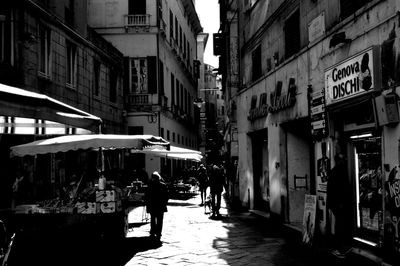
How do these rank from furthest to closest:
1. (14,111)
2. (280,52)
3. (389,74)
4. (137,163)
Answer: (137,163)
(280,52)
(389,74)
(14,111)

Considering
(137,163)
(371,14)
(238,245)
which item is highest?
(371,14)

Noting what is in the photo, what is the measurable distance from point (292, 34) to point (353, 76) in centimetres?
430

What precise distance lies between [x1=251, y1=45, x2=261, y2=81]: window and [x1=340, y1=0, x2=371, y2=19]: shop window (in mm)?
6565

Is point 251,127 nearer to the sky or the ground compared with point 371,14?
nearer to the ground

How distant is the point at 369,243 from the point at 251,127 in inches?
332

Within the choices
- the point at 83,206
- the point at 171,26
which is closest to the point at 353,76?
the point at 83,206

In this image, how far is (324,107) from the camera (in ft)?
33.8

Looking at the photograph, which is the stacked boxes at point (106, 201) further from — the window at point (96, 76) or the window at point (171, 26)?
the window at point (171, 26)

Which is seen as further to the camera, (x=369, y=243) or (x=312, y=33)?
(x=312, y=33)

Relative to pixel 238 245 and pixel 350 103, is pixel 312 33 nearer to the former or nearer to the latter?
pixel 350 103

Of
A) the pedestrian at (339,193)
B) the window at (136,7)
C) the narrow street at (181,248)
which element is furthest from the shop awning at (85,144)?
the window at (136,7)

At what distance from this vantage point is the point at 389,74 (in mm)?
7652

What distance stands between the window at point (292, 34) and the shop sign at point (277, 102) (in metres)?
0.84

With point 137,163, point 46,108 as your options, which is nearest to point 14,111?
point 46,108
